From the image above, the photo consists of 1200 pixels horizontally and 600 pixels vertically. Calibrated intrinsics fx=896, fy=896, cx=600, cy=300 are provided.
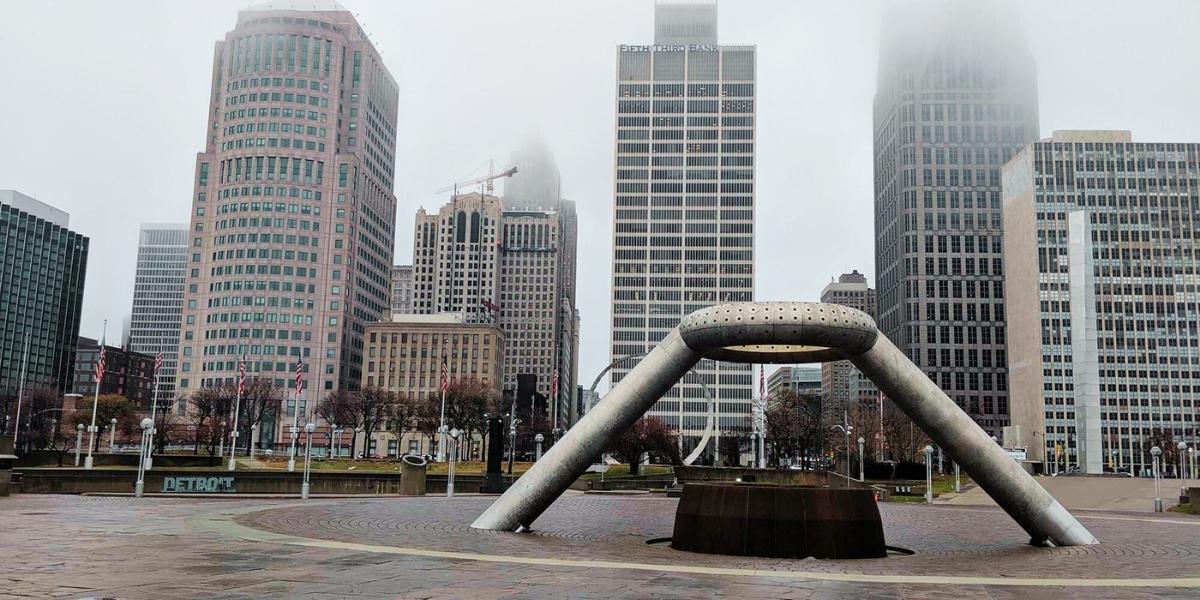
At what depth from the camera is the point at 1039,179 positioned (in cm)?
15312

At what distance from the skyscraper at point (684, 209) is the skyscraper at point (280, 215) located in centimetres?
5380

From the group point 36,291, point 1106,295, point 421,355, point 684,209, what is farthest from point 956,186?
point 36,291

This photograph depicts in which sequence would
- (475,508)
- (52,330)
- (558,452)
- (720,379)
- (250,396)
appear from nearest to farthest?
(558,452)
(475,508)
(250,396)
(720,379)
(52,330)

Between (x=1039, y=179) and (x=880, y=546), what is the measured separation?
152 m

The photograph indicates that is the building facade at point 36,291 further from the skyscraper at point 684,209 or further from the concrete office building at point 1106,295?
Result: the concrete office building at point 1106,295

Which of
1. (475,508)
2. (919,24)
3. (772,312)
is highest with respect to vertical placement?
(919,24)

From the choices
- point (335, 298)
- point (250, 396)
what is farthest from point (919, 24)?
point (250, 396)

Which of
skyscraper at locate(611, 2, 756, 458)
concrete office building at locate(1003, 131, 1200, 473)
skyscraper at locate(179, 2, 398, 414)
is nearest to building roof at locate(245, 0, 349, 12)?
skyscraper at locate(179, 2, 398, 414)

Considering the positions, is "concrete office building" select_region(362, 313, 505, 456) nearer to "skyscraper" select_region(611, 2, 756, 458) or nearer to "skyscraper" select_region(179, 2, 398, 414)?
"skyscraper" select_region(179, 2, 398, 414)

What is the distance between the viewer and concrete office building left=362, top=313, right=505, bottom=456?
529 feet

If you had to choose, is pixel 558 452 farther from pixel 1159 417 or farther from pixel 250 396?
pixel 1159 417

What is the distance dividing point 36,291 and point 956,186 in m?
191

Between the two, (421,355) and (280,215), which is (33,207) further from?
(421,355)

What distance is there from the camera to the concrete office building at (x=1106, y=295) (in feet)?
481
